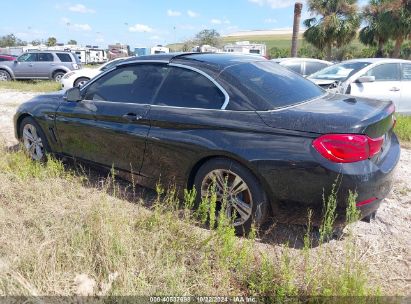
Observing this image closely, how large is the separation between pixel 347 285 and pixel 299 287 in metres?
0.32

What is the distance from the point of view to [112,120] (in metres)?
3.72

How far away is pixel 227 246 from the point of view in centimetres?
251

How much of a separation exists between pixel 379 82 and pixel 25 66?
16.2 meters

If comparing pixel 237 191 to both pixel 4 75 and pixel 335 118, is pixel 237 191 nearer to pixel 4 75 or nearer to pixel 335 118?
pixel 335 118

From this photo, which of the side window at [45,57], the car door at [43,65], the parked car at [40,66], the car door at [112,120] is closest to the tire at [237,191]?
the car door at [112,120]

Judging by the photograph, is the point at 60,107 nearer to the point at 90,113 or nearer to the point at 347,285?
the point at 90,113

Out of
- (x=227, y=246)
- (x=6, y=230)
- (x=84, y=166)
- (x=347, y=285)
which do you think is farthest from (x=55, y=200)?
(x=347, y=285)

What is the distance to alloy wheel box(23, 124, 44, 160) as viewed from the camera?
15.5ft

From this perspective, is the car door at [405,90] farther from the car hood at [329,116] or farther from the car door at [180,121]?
the car door at [180,121]

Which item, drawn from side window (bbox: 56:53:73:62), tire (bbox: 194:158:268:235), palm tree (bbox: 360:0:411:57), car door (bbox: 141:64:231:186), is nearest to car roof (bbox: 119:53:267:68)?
car door (bbox: 141:64:231:186)

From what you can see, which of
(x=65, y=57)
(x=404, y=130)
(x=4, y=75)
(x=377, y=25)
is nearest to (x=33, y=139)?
(x=404, y=130)

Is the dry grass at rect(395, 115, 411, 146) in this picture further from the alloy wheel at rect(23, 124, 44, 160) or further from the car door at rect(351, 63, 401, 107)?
the alloy wheel at rect(23, 124, 44, 160)

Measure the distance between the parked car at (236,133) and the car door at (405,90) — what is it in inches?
187

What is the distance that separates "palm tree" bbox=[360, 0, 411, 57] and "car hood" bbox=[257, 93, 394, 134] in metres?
26.9
